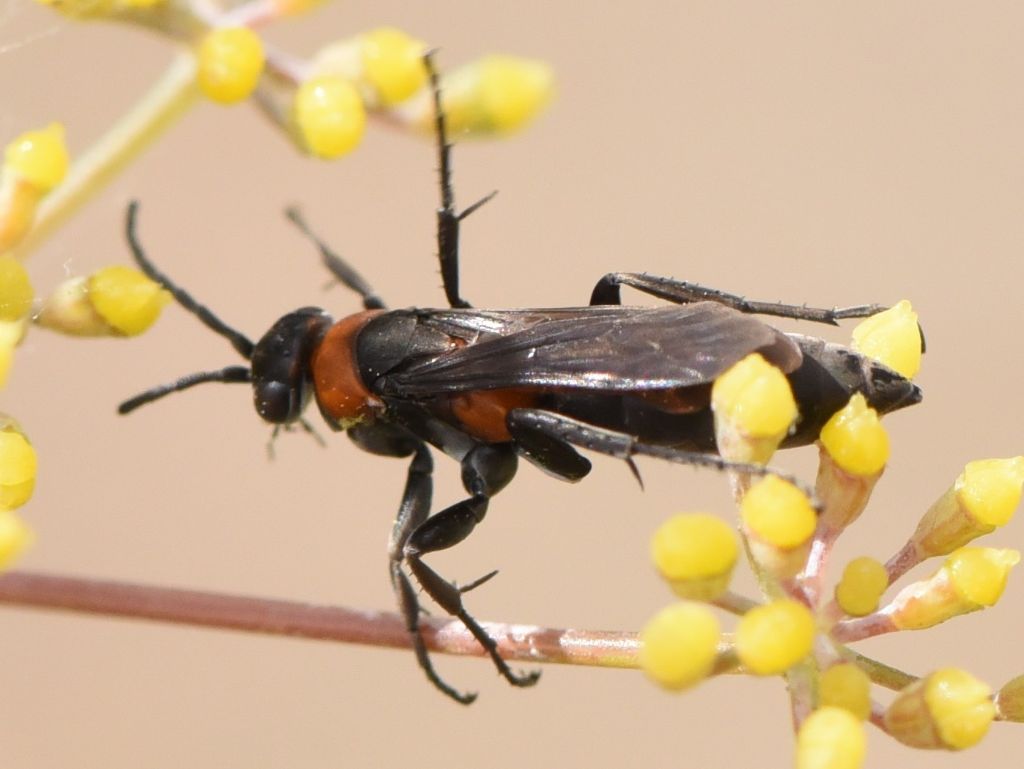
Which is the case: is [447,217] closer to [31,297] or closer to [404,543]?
[404,543]

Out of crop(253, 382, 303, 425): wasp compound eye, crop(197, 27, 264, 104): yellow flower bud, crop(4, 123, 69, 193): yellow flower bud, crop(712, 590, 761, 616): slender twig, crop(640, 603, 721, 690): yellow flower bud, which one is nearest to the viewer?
crop(640, 603, 721, 690): yellow flower bud

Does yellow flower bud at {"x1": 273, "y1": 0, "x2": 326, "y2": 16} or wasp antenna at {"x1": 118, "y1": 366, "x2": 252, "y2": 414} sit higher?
yellow flower bud at {"x1": 273, "y1": 0, "x2": 326, "y2": 16}

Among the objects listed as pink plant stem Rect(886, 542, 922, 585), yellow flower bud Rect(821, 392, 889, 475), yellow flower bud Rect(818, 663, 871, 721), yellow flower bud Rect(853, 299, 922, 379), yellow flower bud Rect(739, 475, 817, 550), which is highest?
yellow flower bud Rect(853, 299, 922, 379)

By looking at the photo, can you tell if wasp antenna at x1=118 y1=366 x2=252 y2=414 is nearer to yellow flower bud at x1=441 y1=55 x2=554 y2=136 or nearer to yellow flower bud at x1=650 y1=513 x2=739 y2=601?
yellow flower bud at x1=441 y1=55 x2=554 y2=136

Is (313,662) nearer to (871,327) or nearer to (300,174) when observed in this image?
(300,174)

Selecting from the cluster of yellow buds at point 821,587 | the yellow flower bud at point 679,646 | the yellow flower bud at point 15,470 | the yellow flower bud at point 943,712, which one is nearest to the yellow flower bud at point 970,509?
the cluster of yellow buds at point 821,587

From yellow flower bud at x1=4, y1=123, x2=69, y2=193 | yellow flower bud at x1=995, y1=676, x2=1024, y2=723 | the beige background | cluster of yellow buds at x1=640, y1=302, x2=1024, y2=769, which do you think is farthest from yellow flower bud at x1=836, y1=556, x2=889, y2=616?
the beige background

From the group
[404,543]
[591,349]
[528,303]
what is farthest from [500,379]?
[528,303]
